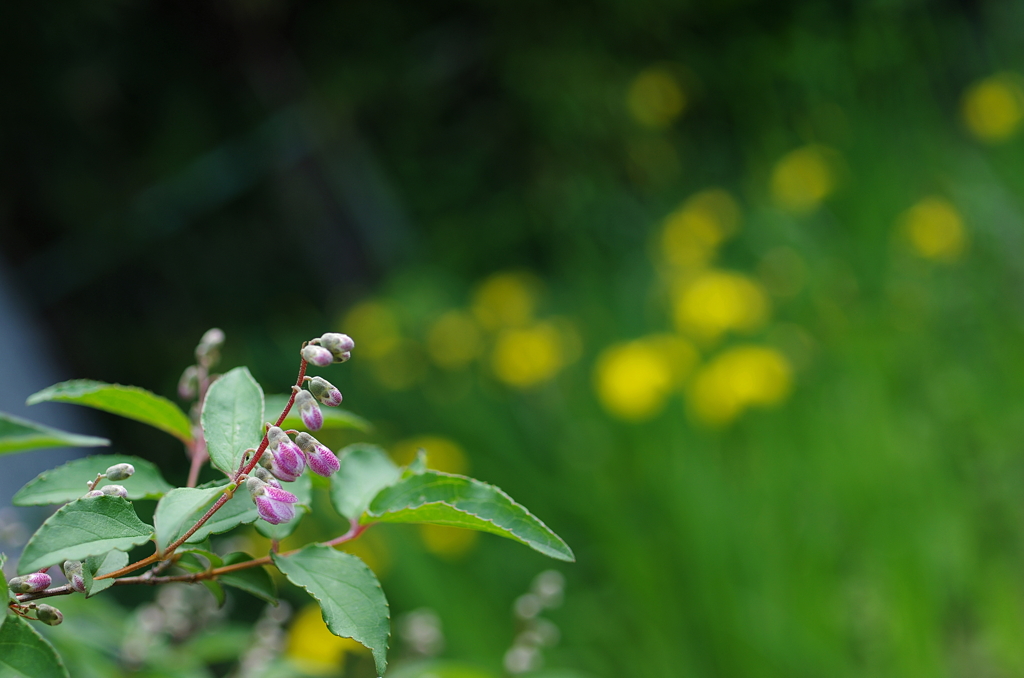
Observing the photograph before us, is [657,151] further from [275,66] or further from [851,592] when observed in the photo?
[851,592]

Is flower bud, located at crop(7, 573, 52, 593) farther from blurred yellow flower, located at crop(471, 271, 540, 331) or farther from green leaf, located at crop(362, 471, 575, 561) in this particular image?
blurred yellow flower, located at crop(471, 271, 540, 331)

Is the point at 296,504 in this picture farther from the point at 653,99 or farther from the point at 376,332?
the point at 653,99

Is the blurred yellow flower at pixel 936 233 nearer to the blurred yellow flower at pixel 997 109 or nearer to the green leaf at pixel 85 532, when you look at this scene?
the blurred yellow flower at pixel 997 109

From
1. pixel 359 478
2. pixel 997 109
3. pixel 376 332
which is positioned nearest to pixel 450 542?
pixel 376 332

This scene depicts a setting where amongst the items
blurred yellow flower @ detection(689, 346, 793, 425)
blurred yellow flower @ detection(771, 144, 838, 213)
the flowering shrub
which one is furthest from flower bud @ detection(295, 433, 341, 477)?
blurred yellow flower @ detection(771, 144, 838, 213)

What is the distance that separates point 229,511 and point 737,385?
1068 mm

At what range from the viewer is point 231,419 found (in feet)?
1.16

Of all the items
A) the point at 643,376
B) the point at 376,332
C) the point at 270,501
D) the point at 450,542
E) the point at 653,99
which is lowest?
the point at 450,542

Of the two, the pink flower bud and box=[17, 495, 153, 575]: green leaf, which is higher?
box=[17, 495, 153, 575]: green leaf

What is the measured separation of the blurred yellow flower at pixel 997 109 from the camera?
6.23 feet

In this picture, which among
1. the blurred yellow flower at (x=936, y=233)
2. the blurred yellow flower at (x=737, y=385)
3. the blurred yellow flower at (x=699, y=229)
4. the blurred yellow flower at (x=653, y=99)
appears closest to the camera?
the blurred yellow flower at (x=737, y=385)

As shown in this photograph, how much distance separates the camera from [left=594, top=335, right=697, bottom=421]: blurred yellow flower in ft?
4.49

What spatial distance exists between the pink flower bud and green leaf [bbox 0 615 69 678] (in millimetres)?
81

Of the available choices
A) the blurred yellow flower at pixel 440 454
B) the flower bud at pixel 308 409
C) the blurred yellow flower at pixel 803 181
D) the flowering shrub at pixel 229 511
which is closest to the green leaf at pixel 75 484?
the flowering shrub at pixel 229 511
